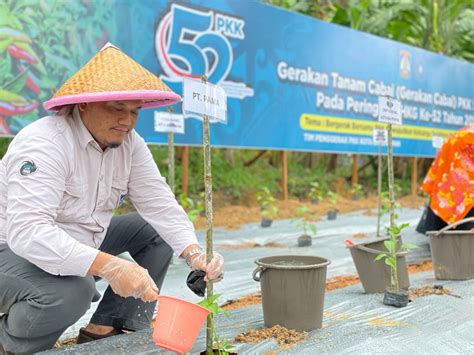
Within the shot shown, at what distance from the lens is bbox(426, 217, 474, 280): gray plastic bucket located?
8.91 ft

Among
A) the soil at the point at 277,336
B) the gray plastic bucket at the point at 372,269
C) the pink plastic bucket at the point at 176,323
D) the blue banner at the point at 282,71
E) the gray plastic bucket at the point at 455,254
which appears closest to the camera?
the pink plastic bucket at the point at 176,323

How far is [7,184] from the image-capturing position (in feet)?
4.66

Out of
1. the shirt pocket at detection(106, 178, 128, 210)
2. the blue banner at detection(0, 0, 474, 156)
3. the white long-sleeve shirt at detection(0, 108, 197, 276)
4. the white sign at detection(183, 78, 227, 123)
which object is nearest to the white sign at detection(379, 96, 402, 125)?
the white sign at detection(183, 78, 227, 123)

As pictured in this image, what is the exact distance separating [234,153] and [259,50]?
2.39 metres

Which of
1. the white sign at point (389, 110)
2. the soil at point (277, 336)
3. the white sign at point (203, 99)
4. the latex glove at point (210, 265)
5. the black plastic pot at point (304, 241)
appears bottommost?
the soil at point (277, 336)

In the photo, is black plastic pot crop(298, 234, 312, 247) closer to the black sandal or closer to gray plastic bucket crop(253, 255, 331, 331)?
gray plastic bucket crop(253, 255, 331, 331)

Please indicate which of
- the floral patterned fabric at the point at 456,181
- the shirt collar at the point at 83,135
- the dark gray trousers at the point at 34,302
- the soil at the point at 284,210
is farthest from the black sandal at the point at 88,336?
the soil at the point at 284,210

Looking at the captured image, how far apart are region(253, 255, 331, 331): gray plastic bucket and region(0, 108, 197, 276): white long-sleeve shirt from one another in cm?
36

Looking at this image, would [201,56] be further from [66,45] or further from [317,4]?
[317,4]

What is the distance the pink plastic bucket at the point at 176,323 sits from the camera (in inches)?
49.6

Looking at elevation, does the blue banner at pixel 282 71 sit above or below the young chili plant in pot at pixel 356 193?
above

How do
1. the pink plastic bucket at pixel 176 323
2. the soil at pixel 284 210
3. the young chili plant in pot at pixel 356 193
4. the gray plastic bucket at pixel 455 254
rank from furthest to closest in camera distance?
the young chili plant in pot at pixel 356 193, the soil at pixel 284 210, the gray plastic bucket at pixel 455 254, the pink plastic bucket at pixel 176 323

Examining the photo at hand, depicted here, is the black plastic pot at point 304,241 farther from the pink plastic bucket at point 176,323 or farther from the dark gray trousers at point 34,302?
the pink plastic bucket at point 176,323

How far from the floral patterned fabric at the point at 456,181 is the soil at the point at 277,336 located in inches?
71.2
